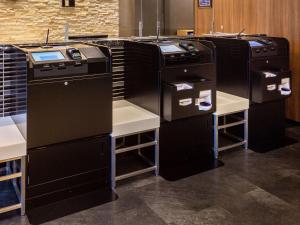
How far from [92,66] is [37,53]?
395mm

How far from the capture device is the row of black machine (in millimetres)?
2625

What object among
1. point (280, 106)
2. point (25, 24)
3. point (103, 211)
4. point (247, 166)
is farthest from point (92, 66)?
point (25, 24)

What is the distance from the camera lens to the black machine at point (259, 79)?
378cm

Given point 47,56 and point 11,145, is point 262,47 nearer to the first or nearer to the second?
point 47,56

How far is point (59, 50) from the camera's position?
2723mm

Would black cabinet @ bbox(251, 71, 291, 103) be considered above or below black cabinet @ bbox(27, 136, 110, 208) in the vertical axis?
above

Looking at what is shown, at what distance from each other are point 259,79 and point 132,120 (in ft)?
4.82

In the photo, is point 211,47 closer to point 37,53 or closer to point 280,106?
point 280,106

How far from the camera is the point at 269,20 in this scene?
4.76 m

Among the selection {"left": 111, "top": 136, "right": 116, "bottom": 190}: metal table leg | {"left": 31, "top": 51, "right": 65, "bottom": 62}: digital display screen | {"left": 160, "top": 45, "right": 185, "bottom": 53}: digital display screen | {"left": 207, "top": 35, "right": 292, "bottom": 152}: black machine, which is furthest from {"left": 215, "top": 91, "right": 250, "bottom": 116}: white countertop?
{"left": 31, "top": 51, "right": 65, "bottom": 62}: digital display screen

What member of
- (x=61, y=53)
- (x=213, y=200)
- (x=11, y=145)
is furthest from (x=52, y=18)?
(x=213, y=200)

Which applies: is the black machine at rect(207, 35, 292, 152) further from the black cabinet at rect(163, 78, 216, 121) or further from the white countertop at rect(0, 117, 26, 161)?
the white countertop at rect(0, 117, 26, 161)

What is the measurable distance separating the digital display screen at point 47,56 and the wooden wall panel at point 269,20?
3.03 m

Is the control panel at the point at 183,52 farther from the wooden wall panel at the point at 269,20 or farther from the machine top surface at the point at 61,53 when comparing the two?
the wooden wall panel at the point at 269,20
